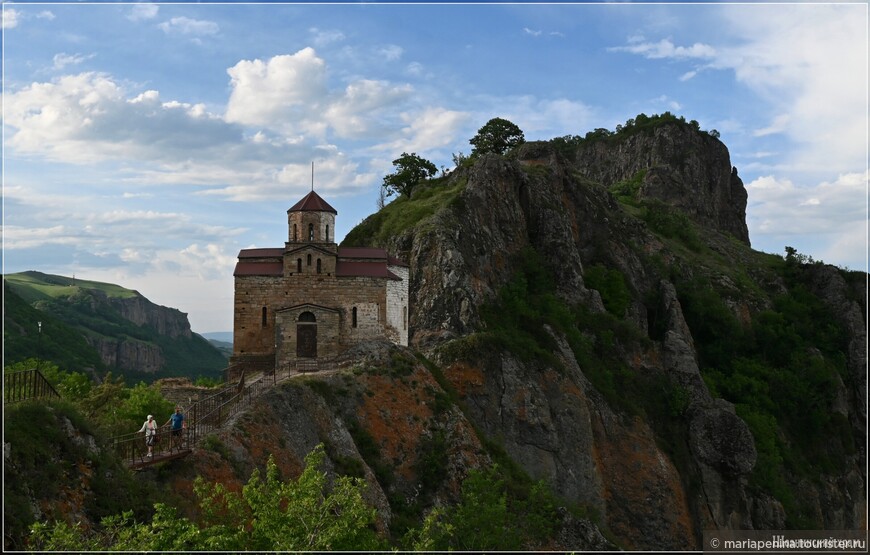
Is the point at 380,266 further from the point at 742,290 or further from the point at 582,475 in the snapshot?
the point at 742,290

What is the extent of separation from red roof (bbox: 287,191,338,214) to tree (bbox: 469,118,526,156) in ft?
165

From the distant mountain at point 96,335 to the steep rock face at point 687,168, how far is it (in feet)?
270

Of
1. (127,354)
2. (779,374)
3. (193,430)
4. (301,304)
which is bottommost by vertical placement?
(193,430)

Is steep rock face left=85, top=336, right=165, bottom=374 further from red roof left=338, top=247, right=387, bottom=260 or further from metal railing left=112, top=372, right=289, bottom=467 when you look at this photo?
metal railing left=112, top=372, right=289, bottom=467

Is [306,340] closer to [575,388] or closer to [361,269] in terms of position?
[361,269]

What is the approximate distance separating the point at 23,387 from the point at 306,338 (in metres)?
25.0

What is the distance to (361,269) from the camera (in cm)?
5012

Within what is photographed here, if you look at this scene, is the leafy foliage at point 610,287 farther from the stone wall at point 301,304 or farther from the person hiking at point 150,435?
the person hiking at point 150,435

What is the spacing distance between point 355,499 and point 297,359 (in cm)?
2835

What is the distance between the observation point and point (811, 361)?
259 feet

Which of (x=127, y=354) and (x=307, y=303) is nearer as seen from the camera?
(x=307, y=303)

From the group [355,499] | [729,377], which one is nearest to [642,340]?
[729,377]

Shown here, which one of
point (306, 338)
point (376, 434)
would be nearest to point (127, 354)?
point (306, 338)

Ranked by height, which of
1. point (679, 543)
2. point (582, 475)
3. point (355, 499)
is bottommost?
point (679, 543)
